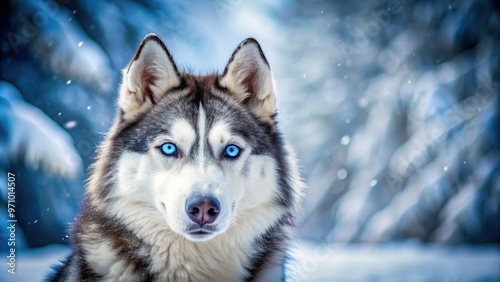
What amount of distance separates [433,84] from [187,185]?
5219 millimetres

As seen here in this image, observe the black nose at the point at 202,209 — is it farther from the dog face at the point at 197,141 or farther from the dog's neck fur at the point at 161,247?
the dog's neck fur at the point at 161,247

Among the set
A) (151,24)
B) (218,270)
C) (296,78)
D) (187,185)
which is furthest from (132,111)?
(296,78)

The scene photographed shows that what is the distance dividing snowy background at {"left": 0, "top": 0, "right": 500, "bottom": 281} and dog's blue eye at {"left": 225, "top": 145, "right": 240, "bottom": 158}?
0.62m

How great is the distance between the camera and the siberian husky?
1.92m

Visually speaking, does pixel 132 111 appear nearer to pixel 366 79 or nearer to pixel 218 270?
pixel 218 270

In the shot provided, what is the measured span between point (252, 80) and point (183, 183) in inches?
27.1

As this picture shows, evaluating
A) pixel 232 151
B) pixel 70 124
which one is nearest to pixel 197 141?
pixel 232 151

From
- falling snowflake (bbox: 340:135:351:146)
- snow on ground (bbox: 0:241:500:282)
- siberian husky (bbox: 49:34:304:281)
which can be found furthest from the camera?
falling snowflake (bbox: 340:135:351:146)

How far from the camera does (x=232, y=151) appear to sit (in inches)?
79.6

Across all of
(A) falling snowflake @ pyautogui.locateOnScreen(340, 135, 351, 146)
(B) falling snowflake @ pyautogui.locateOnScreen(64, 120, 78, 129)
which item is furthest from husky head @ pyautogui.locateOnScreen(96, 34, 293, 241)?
(A) falling snowflake @ pyautogui.locateOnScreen(340, 135, 351, 146)

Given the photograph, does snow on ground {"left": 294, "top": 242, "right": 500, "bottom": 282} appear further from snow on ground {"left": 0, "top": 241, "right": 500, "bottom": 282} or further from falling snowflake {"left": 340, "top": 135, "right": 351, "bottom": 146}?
falling snowflake {"left": 340, "top": 135, "right": 351, "bottom": 146}

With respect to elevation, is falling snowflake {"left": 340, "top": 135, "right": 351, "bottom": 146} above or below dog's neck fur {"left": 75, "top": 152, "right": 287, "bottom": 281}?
above

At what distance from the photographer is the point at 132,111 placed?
2.13 metres

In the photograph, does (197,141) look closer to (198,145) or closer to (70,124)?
(198,145)
